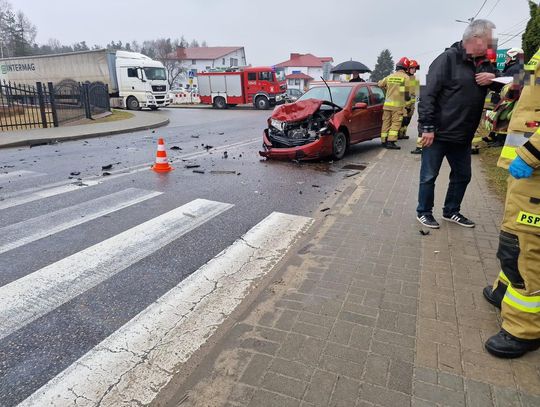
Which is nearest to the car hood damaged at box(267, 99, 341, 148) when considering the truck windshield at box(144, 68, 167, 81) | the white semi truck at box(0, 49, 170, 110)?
the white semi truck at box(0, 49, 170, 110)

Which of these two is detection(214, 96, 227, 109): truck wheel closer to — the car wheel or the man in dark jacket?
the car wheel

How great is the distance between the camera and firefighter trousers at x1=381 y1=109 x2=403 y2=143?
33.2ft

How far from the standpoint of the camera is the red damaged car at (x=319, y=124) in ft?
27.9

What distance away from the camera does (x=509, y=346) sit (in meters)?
A: 2.38

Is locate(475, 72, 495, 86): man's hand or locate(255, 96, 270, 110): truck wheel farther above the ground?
locate(255, 96, 270, 110): truck wheel

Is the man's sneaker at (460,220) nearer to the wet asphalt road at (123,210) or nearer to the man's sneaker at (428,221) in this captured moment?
the man's sneaker at (428,221)

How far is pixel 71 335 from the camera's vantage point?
275 cm

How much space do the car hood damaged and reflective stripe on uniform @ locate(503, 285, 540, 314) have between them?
6.32m

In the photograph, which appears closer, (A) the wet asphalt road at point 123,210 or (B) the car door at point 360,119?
(A) the wet asphalt road at point 123,210

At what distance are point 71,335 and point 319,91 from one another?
8.46 m

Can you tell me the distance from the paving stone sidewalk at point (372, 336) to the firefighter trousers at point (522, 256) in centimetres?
22

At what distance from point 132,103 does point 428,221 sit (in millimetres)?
25981

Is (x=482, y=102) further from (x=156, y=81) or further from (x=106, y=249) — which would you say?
(x=156, y=81)

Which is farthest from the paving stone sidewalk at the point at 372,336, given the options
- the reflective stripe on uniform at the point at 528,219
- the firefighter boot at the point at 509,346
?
the reflective stripe on uniform at the point at 528,219
